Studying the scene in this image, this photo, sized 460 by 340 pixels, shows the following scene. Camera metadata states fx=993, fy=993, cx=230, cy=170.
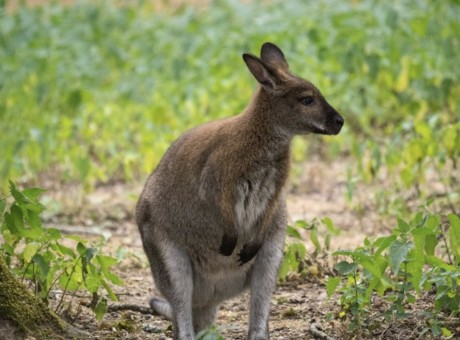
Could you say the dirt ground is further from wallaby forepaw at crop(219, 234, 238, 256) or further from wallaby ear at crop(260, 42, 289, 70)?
wallaby ear at crop(260, 42, 289, 70)

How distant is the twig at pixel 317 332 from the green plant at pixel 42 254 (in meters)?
1.15

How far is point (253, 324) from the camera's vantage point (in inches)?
218

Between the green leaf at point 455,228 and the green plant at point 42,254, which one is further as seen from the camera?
the green plant at point 42,254

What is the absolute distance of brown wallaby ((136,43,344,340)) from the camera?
218 inches

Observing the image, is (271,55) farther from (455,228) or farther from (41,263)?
(41,263)

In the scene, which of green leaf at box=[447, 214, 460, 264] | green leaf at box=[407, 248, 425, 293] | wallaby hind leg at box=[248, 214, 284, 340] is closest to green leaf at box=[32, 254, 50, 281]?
wallaby hind leg at box=[248, 214, 284, 340]

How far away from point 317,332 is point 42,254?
1616 mm

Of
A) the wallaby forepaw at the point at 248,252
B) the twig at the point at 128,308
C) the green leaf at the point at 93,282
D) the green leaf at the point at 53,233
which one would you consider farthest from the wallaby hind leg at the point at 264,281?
the green leaf at the point at 53,233

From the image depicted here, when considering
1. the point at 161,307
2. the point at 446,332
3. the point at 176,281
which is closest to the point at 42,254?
the point at 176,281

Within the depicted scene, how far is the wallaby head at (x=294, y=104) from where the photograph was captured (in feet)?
18.7

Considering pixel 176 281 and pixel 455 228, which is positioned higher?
pixel 455 228

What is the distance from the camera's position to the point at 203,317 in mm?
5992

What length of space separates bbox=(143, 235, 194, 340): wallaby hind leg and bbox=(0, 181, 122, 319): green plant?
29 cm

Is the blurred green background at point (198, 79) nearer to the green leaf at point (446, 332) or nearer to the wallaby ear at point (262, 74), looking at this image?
the wallaby ear at point (262, 74)
